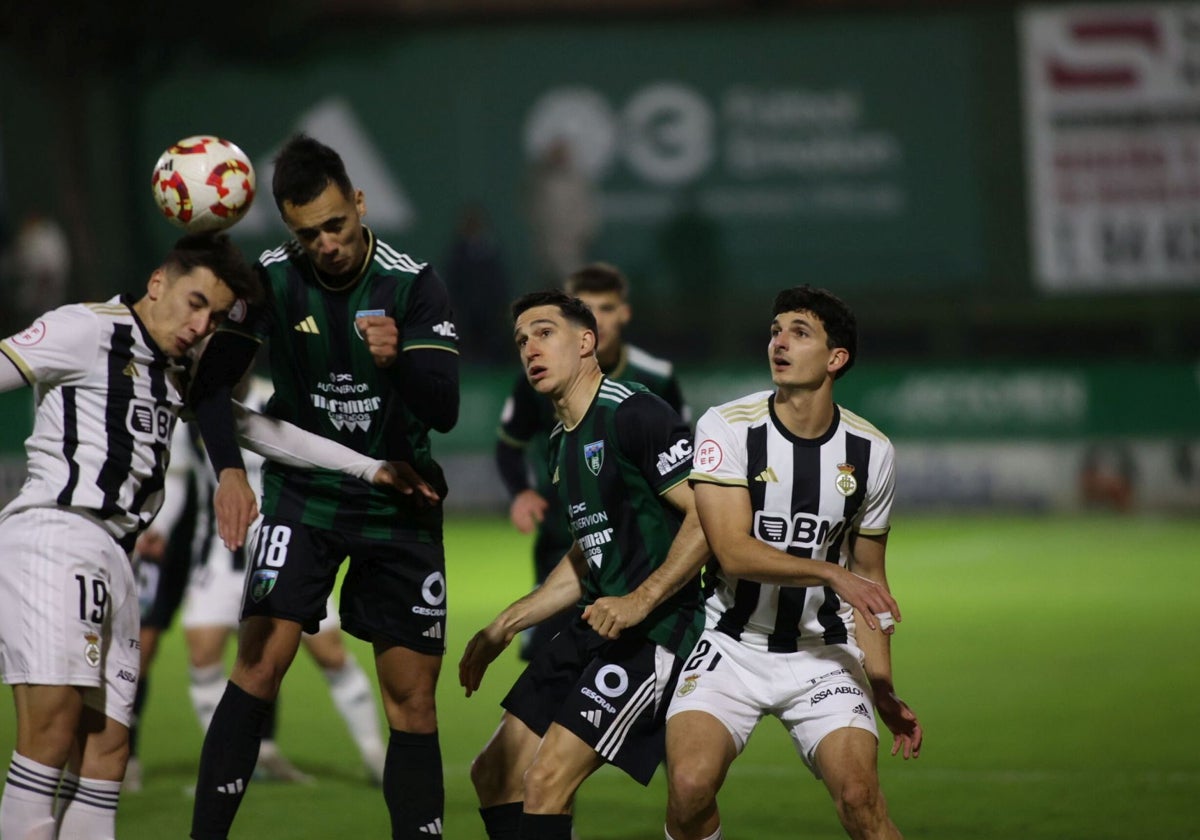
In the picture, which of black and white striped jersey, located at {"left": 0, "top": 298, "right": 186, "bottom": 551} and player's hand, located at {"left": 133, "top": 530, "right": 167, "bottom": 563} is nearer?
black and white striped jersey, located at {"left": 0, "top": 298, "right": 186, "bottom": 551}

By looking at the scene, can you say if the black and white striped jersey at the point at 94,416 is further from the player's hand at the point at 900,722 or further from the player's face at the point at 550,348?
the player's hand at the point at 900,722

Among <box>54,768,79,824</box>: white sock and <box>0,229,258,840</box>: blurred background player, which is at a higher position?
<box>0,229,258,840</box>: blurred background player

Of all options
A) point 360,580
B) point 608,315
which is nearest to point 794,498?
point 360,580

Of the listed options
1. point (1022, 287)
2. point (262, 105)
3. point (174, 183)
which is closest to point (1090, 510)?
point (1022, 287)

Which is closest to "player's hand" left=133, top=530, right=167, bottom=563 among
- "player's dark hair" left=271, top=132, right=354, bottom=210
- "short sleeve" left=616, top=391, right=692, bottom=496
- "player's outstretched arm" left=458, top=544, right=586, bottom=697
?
"player's outstretched arm" left=458, top=544, right=586, bottom=697

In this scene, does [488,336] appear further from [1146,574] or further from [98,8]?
[1146,574]

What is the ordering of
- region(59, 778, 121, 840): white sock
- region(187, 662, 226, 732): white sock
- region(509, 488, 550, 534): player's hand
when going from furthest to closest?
region(187, 662, 226, 732): white sock < region(509, 488, 550, 534): player's hand < region(59, 778, 121, 840): white sock

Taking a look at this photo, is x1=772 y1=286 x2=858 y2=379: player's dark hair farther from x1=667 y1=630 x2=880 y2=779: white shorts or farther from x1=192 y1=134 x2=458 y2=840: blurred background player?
x1=192 y1=134 x2=458 y2=840: blurred background player

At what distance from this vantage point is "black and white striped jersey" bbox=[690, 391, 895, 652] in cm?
528

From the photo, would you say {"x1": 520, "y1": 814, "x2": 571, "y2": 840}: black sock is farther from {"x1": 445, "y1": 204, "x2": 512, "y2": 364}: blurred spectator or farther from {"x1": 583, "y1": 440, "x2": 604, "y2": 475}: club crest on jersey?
{"x1": 445, "y1": 204, "x2": 512, "y2": 364}: blurred spectator

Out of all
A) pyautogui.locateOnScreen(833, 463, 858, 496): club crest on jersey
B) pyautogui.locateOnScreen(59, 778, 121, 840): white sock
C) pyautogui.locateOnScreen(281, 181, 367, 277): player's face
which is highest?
pyautogui.locateOnScreen(281, 181, 367, 277): player's face

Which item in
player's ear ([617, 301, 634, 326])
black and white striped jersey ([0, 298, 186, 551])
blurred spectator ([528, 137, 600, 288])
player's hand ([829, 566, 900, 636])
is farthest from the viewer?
blurred spectator ([528, 137, 600, 288])

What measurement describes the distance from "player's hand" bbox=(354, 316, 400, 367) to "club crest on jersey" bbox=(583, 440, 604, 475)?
0.67 m

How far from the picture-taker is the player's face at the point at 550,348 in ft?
17.8
